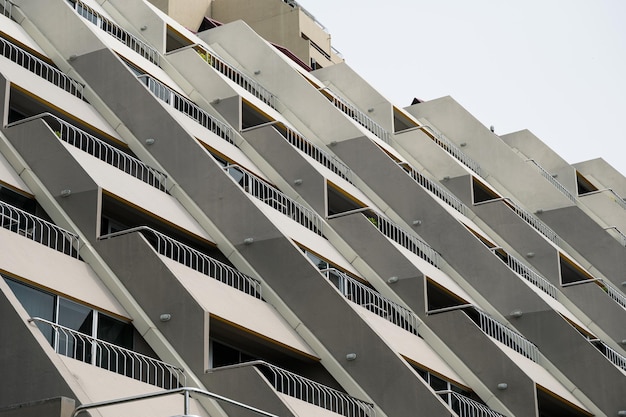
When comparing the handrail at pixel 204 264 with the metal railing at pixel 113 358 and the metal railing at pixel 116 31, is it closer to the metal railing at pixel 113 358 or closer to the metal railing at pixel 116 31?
the metal railing at pixel 113 358

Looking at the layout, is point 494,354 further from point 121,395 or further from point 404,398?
point 121,395

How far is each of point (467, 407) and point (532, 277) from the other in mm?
11517

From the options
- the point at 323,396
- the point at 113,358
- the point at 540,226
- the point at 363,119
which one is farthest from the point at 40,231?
the point at 540,226

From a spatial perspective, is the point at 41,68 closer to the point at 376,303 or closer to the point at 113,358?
the point at 113,358

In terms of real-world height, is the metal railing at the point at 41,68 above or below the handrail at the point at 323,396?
above

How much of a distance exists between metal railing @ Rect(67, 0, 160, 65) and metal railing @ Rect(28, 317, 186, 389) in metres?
15.4

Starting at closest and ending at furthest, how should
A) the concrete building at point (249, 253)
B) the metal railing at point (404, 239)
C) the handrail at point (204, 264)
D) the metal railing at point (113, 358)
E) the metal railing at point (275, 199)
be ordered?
the metal railing at point (113, 358), the concrete building at point (249, 253), the handrail at point (204, 264), the metal railing at point (275, 199), the metal railing at point (404, 239)

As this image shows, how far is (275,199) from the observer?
3219cm

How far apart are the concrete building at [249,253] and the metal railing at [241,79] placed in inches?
4.4

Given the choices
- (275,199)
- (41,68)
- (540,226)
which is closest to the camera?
(41,68)

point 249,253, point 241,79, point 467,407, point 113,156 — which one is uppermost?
point 241,79

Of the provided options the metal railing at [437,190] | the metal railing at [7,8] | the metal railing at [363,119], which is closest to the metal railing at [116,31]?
the metal railing at [7,8]

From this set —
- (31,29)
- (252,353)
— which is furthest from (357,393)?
(31,29)

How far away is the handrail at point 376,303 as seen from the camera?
99.0 ft
